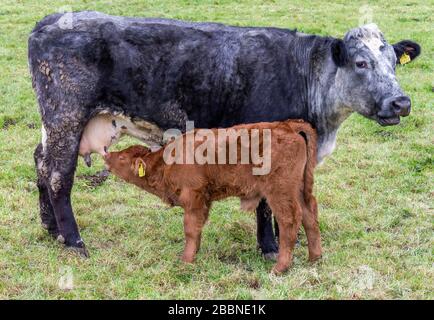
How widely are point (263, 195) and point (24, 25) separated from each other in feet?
42.6

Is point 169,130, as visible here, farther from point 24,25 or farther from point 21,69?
point 24,25

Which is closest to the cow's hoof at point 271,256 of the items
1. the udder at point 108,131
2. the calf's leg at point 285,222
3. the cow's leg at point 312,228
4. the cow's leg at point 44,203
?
the cow's leg at point 312,228

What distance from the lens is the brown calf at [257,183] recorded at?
5.60m

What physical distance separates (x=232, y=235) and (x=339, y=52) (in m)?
2.09

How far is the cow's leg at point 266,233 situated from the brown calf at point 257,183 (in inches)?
15.9

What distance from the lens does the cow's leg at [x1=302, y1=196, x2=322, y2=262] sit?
603 centimetres

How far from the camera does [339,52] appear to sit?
596 centimetres

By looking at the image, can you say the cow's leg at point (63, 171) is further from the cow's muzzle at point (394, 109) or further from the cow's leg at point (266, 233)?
the cow's muzzle at point (394, 109)

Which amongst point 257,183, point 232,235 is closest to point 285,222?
point 257,183

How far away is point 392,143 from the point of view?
938 centimetres

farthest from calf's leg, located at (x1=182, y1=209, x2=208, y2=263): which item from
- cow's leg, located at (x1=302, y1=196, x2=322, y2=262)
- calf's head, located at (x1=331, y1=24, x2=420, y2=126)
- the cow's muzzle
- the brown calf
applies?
the cow's muzzle

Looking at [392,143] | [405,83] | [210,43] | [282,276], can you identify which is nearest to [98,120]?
[210,43]

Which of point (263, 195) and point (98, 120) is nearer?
point (263, 195)

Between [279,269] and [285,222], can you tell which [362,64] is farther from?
[279,269]
